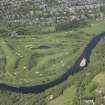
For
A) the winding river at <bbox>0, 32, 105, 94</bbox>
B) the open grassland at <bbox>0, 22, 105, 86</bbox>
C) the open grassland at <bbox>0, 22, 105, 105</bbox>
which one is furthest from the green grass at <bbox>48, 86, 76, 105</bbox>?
the open grassland at <bbox>0, 22, 105, 86</bbox>

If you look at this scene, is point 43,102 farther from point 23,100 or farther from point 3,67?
point 3,67

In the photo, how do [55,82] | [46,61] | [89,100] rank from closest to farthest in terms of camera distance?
[89,100], [55,82], [46,61]

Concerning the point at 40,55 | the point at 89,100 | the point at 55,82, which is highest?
the point at 89,100

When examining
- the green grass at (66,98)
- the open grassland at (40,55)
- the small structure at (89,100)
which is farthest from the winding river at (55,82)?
the small structure at (89,100)

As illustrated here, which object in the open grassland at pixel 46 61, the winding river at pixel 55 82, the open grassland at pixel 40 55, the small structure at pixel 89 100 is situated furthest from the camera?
the open grassland at pixel 40 55

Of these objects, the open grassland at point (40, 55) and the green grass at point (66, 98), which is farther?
the open grassland at point (40, 55)

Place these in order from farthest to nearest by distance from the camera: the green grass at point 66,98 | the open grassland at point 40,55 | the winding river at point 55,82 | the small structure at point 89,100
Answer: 1. the open grassland at point 40,55
2. the winding river at point 55,82
3. the green grass at point 66,98
4. the small structure at point 89,100

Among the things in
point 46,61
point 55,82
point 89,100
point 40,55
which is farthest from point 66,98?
point 40,55

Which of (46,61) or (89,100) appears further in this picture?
(46,61)

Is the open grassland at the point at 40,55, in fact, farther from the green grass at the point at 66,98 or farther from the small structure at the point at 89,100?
the small structure at the point at 89,100

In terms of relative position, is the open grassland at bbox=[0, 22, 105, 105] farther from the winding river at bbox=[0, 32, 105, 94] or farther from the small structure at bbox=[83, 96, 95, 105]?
the small structure at bbox=[83, 96, 95, 105]

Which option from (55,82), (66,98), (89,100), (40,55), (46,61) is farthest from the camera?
(40,55)

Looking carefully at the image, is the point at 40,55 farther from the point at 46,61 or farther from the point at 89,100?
the point at 89,100
